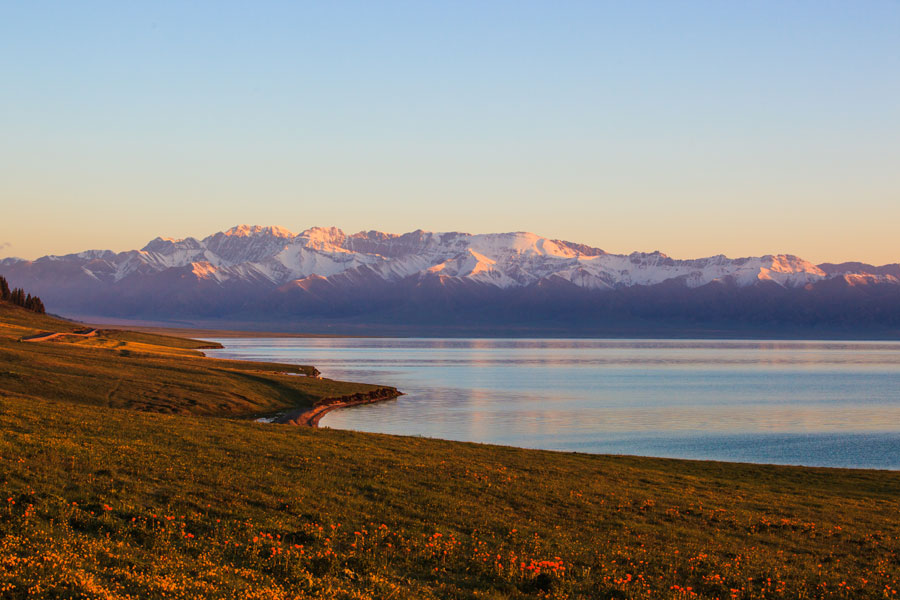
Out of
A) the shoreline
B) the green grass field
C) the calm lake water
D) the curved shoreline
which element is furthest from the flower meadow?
the curved shoreline

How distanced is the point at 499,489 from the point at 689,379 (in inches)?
4691

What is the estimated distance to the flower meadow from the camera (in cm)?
1700

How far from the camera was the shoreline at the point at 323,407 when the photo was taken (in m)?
70.8

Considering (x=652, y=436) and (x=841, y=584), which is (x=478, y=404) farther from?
(x=841, y=584)

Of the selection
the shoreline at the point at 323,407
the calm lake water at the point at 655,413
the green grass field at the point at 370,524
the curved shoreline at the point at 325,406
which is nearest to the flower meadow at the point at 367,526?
the green grass field at the point at 370,524

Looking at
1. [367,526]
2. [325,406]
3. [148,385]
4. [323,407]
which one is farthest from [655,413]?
[367,526]

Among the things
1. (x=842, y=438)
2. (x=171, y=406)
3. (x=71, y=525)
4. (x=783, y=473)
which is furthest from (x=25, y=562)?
(x=842, y=438)

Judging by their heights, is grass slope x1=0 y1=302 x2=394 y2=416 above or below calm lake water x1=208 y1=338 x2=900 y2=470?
above

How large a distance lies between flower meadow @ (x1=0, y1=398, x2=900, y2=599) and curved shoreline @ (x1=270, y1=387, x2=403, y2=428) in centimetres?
3143

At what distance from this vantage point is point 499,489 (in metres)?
30.1

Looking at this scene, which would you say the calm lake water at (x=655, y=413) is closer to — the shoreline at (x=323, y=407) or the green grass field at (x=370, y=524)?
the shoreline at (x=323, y=407)

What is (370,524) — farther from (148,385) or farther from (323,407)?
(323,407)

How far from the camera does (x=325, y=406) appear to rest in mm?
84188

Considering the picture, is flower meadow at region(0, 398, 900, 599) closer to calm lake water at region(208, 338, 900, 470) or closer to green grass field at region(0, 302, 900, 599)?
green grass field at region(0, 302, 900, 599)
